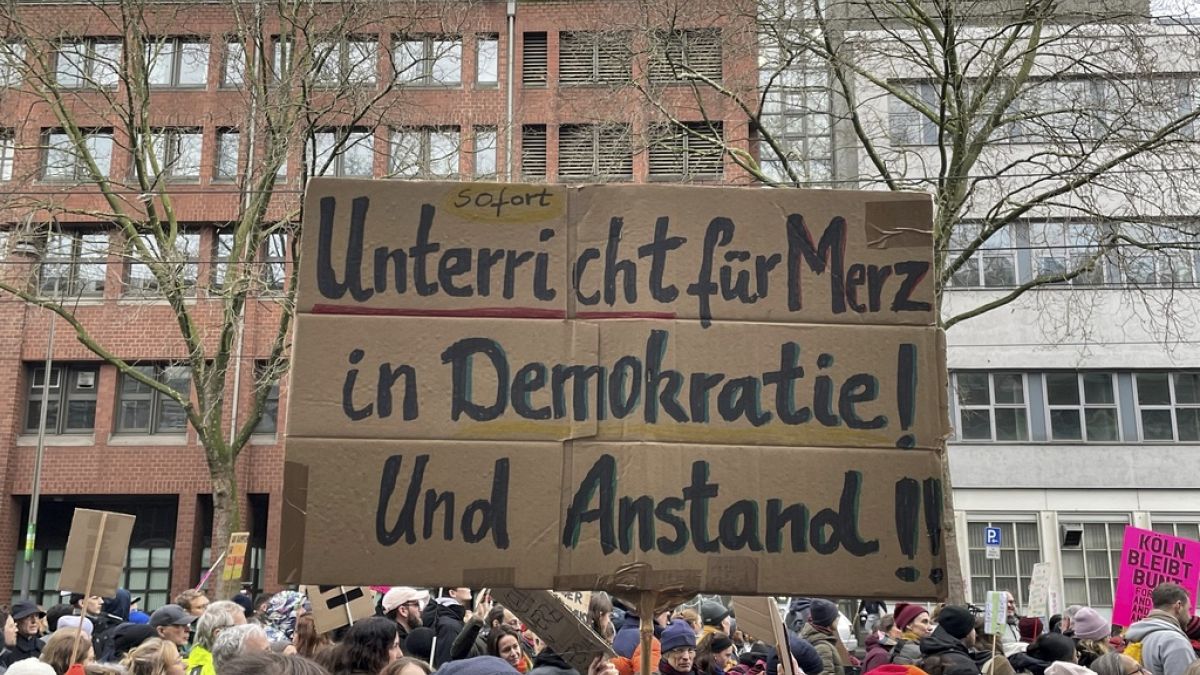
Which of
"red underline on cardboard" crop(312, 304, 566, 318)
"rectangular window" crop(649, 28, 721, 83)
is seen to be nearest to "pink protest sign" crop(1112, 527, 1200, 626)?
"red underline on cardboard" crop(312, 304, 566, 318)

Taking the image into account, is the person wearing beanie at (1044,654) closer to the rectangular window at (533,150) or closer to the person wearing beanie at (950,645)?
the person wearing beanie at (950,645)

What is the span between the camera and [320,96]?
25984 mm

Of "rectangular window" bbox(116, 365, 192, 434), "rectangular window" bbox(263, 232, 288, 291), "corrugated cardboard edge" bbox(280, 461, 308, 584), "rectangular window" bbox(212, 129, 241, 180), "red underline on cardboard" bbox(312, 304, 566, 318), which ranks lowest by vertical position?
"corrugated cardboard edge" bbox(280, 461, 308, 584)

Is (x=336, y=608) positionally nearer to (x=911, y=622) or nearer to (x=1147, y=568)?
(x=911, y=622)

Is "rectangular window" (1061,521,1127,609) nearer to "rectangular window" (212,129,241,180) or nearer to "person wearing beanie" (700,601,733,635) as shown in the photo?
"person wearing beanie" (700,601,733,635)

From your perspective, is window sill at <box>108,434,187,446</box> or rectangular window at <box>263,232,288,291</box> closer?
rectangular window at <box>263,232,288,291</box>

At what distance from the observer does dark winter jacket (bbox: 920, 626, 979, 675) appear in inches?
255

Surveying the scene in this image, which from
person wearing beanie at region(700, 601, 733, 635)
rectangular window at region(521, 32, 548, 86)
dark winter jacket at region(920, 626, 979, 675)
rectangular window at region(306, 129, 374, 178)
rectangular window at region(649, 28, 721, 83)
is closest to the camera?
dark winter jacket at region(920, 626, 979, 675)

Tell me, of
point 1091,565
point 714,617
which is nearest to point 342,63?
point 714,617

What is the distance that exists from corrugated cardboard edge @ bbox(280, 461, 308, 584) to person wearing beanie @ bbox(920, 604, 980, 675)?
3771 millimetres

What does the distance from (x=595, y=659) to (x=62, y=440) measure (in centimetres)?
3018

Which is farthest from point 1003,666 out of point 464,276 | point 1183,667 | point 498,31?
point 498,31

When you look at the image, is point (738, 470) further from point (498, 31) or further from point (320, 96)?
point (498, 31)

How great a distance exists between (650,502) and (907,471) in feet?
2.79
